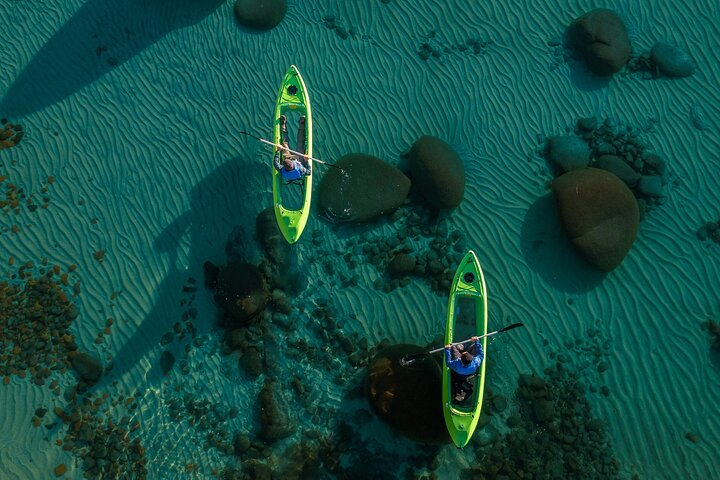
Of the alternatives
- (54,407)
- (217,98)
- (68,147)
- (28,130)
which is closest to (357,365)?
(54,407)

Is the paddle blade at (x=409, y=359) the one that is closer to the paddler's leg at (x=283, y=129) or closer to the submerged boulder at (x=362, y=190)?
the submerged boulder at (x=362, y=190)

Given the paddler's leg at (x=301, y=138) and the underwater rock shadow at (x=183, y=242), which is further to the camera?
the paddler's leg at (x=301, y=138)

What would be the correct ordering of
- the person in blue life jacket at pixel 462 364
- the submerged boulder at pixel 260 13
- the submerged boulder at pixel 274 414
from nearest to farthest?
the person in blue life jacket at pixel 462 364
the submerged boulder at pixel 274 414
the submerged boulder at pixel 260 13

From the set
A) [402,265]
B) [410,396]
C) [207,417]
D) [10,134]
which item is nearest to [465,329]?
[410,396]

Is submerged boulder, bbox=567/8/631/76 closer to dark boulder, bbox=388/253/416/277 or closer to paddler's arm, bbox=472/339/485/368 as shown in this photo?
dark boulder, bbox=388/253/416/277

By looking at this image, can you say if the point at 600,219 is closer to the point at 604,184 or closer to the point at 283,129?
the point at 604,184

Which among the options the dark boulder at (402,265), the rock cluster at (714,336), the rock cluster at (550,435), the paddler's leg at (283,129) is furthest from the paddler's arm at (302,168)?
the rock cluster at (714,336)
